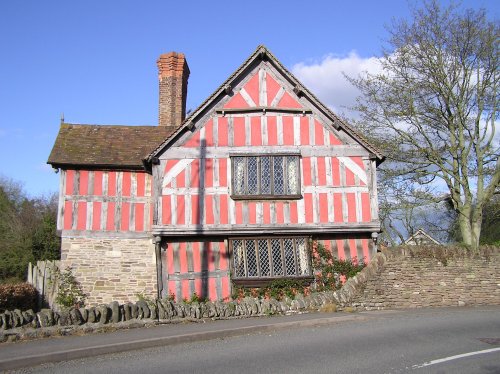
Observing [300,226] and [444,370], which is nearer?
[444,370]

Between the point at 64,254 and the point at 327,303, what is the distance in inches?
318

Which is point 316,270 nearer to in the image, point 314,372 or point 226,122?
point 226,122

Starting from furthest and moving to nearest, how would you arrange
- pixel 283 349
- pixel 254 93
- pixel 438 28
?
→ pixel 438 28, pixel 254 93, pixel 283 349

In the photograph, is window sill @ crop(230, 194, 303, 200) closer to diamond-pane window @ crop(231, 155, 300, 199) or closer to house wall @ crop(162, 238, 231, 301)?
diamond-pane window @ crop(231, 155, 300, 199)

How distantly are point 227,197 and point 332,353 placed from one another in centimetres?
753

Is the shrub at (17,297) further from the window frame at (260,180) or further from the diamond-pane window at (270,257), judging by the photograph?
the window frame at (260,180)

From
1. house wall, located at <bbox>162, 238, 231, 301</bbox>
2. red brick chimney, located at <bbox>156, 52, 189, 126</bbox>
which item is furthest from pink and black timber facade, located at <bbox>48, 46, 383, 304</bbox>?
red brick chimney, located at <bbox>156, 52, 189, 126</bbox>

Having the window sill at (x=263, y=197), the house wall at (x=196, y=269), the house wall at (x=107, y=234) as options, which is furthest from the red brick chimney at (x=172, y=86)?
the house wall at (x=196, y=269)

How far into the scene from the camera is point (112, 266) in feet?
51.3

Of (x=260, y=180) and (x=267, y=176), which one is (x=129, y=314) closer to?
(x=260, y=180)

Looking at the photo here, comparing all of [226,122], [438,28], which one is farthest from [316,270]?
[438,28]

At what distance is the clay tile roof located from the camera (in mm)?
15852

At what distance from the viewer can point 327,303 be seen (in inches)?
512

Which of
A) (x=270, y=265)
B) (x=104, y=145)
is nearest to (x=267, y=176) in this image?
(x=270, y=265)
